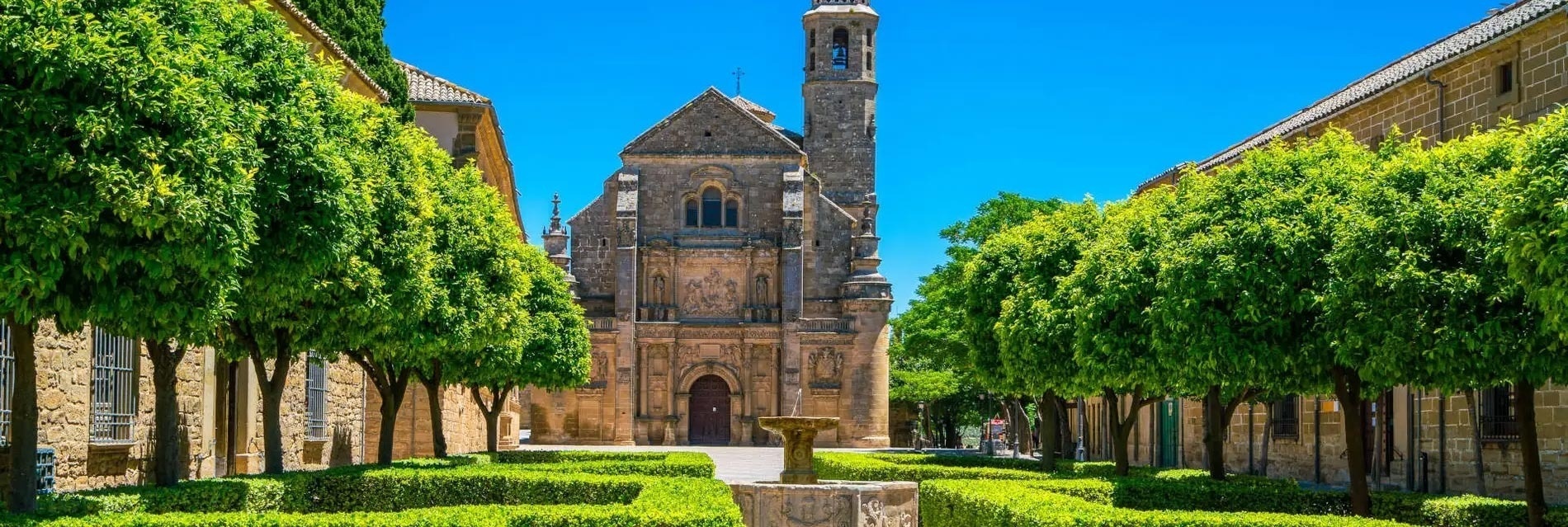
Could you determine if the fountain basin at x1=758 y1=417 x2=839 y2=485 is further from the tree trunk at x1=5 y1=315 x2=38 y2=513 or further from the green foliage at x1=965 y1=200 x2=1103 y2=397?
the tree trunk at x1=5 y1=315 x2=38 y2=513

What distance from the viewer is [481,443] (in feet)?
182

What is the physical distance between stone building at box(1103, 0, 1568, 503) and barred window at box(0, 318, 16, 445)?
52.6 ft

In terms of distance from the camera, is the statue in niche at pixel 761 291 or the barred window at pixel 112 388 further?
the statue in niche at pixel 761 291

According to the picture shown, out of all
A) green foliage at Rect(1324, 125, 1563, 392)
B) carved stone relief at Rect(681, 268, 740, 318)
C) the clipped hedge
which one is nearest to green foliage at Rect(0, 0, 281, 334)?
the clipped hedge

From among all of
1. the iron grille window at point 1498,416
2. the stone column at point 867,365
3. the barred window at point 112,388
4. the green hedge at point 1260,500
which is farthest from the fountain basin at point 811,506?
the stone column at point 867,365

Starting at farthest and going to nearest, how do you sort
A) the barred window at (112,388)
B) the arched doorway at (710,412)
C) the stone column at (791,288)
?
the arched doorway at (710,412) < the stone column at (791,288) < the barred window at (112,388)

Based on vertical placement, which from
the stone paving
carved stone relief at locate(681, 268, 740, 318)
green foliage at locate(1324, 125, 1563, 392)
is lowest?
the stone paving

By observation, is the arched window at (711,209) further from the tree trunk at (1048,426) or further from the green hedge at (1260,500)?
the green hedge at (1260,500)

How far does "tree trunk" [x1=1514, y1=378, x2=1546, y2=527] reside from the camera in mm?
15781

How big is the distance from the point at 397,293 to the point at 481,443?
1460 inches

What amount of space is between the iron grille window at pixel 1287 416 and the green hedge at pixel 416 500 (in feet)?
51.4

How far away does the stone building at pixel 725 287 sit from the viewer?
6738 cm

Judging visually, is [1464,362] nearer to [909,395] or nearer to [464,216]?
[464,216]

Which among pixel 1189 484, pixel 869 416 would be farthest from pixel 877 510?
pixel 869 416
